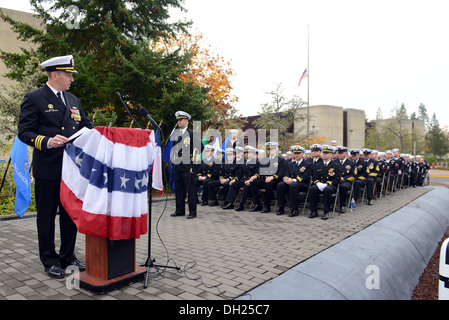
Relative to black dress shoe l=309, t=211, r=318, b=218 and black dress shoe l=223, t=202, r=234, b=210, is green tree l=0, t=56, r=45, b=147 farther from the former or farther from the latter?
black dress shoe l=309, t=211, r=318, b=218

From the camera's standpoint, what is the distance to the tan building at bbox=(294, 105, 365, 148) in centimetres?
3922

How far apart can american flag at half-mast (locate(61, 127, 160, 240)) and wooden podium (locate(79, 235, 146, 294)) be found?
0.20m

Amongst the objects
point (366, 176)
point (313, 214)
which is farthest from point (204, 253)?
point (366, 176)

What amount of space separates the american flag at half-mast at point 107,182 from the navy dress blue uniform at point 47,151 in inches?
13.9

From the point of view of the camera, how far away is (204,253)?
187 inches

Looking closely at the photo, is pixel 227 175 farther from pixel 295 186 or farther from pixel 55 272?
pixel 55 272

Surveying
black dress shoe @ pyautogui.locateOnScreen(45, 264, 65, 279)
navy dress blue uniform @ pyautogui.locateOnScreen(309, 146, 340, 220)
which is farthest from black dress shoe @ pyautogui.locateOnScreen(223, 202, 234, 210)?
black dress shoe @ pyautogui.locateOnScreen(45, 264, 65, 279)

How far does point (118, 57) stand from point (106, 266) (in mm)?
9494

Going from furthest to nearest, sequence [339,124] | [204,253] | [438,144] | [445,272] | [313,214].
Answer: [438,144] < [339,124] < [313,214] < [204,253] < [445,272]

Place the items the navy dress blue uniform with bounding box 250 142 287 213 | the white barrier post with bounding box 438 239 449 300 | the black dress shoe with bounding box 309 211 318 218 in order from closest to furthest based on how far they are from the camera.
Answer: the white barrier post with bounding box 438 239 449 300 → the black dress shoe with bounding box 309 211 318 218 → the navy dress blue uniform with bounding box 250 142 287 213

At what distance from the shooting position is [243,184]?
9664mm

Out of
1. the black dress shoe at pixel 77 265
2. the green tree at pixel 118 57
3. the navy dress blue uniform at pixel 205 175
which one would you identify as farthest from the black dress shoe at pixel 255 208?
the black dress shoe at pixel 77 265

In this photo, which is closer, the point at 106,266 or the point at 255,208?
the point at 106,266

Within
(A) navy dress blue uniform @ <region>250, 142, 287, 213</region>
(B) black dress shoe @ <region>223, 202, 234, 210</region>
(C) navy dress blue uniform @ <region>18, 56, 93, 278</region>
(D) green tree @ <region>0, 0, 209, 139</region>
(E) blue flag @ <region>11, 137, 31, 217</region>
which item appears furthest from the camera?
(D) green tree @ <region>0, 0, 209, 139</region>
